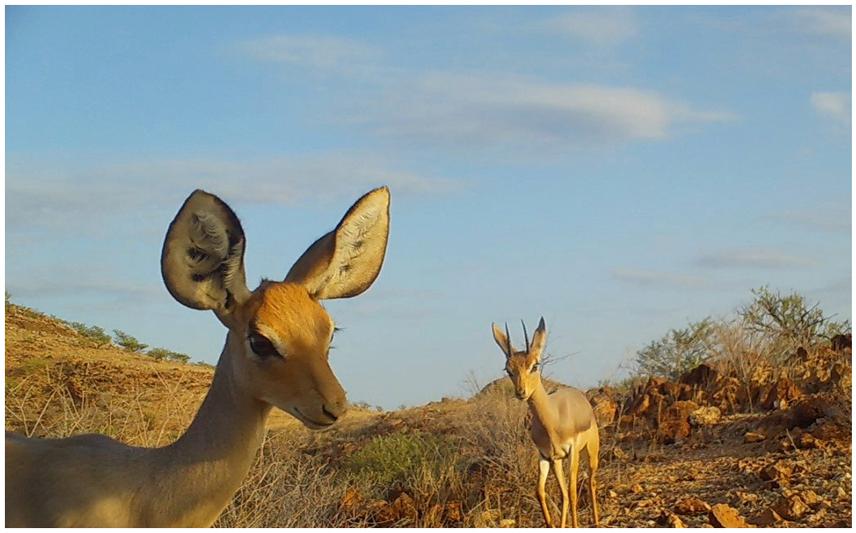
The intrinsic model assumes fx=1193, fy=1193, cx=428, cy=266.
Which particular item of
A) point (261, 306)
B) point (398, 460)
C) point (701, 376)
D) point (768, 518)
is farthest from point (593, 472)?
point (261, 306)

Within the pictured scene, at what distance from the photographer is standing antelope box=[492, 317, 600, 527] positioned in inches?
532

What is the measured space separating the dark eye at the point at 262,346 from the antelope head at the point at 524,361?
29.9ft

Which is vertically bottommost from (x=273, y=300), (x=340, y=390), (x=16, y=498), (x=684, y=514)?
(x=684, y=514)

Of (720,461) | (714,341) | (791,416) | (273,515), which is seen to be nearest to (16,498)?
(273,515)

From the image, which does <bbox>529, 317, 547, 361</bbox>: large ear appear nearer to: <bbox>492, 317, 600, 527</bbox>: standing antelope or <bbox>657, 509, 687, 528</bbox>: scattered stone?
<bbox>492, 317, 600, 527</bbox>: standing antelope

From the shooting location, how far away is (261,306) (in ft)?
16.5

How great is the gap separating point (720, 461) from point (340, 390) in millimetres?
10754

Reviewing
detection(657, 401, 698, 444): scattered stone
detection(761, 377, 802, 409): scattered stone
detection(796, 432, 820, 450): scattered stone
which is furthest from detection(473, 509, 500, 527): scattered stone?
detection(761, 377, 802, 409): scattered stone

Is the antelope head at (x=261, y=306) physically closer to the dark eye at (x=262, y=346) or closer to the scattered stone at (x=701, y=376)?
the dark eye at (x=262, y=346)

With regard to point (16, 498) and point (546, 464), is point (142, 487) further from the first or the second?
point (546, 464)

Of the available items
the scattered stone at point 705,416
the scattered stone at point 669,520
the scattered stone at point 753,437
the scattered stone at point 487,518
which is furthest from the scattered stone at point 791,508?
the scattered stone at point 705,416

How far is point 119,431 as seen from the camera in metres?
11.0

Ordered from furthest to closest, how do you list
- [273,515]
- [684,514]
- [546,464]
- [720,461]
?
[720,461] → [546,464] → [684,514] → [273,515]

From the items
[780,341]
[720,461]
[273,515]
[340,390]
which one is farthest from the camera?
[780,341]
